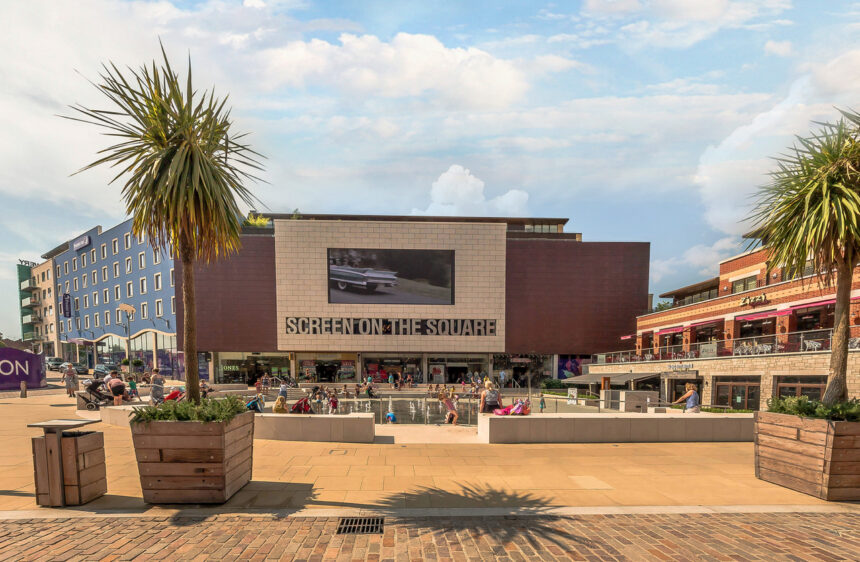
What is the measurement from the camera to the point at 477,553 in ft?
13.7

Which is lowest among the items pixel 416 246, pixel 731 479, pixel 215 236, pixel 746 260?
pixel 731 479

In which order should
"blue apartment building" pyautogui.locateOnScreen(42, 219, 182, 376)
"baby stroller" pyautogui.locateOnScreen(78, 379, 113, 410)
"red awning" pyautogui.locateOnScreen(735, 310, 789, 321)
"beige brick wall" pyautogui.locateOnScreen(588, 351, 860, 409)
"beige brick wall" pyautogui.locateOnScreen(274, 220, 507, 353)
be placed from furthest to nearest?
"blue apartment building" pyautogui.locateOnScreen(42, 219, 182, 376) → "beige brick wall" pyautogui.locateOnScreen(274, 220, 507, 353) → "red awning" pyautogui.locateOnScreen(735, 310, 789, 321) → "beige brick wall" pyautogui.locateOnScreen(588, 351, 860, 409) → "baby stroller" pyautogui.locateOnScreen(78, 379, 113, 410)

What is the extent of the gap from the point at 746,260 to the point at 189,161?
3391 cm

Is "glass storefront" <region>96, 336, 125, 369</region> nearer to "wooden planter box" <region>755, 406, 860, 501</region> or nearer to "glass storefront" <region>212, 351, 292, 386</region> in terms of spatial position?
"glass storefront" <region>212, 351, 292, 386</region>

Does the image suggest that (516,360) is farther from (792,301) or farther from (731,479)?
(731,479)

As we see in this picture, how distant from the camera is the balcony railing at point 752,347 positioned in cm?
1809

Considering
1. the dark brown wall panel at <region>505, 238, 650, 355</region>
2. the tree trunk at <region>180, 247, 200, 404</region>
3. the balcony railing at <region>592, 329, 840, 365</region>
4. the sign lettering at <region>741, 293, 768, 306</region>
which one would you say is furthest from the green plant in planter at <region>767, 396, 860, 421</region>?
the dark brown wall panel at <region>505, 238, 650, 355</region>

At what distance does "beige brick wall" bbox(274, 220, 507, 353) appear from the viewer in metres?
39.5

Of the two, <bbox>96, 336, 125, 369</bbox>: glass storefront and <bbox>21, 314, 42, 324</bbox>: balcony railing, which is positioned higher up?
<bbox>21, 314, 42, 324</bbox>: balcony railing

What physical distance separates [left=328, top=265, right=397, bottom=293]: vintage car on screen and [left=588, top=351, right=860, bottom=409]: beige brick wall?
81.8 feet

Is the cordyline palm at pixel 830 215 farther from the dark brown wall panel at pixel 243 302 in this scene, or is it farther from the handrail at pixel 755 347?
the dark brown wall panel at pixel 243 302

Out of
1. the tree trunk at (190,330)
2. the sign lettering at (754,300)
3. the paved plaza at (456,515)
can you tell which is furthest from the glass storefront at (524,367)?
the tree trunk at (190,330)

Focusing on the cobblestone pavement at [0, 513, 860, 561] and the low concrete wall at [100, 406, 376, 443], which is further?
the low concrete wall at [100, 406, 376, 443]

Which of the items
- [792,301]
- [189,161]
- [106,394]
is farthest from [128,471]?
[792,301]
